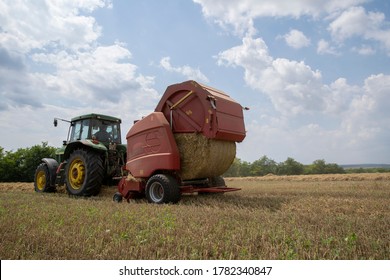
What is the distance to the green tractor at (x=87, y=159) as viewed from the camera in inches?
332

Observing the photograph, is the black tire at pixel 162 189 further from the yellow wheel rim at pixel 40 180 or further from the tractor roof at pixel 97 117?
the yellow wheel rim at pixel 40 180

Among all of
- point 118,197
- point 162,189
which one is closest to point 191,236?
point 162,189

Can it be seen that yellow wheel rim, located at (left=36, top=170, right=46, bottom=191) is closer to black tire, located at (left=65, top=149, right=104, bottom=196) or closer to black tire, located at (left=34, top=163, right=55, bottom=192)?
black tire, located at (left=34, top=163, right=55, bottom=192)

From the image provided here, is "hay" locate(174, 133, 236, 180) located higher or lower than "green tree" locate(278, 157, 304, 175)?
lower

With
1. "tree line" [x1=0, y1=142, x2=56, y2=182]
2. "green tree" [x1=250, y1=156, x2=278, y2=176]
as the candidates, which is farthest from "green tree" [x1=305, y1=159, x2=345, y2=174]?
"tree line" [x1=0, y1=142, x2=56, y2=182]

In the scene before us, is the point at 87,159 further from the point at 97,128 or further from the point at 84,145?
the point at 97,128

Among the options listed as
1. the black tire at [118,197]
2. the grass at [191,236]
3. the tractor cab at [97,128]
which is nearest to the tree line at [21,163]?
the tractor cab at [97,128]

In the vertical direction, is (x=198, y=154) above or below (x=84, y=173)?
above

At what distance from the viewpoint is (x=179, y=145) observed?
7.33 metres

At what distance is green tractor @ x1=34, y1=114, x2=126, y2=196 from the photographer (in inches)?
332

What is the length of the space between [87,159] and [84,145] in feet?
2.33

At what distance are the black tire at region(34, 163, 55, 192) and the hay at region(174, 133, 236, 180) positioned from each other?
5478 millimetres

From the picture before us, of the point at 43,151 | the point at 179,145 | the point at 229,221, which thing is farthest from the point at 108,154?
the point at 43,151

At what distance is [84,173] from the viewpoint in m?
8.75
